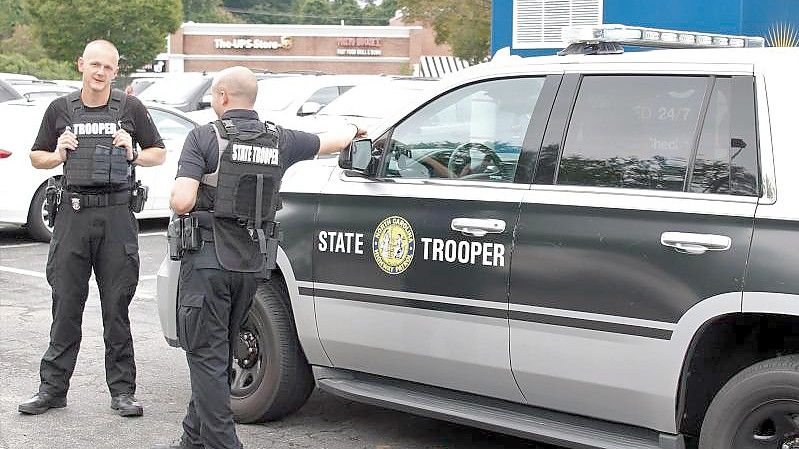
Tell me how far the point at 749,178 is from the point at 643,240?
447 millimetres

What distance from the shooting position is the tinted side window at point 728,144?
14.9ft

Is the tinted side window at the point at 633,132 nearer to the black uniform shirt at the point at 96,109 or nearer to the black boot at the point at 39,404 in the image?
the black uniform shirt at the point at 96,109

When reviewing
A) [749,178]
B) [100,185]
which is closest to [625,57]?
[749,178]

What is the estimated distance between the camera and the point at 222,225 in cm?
507

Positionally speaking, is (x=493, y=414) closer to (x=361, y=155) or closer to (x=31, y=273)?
(x=361, y=155)

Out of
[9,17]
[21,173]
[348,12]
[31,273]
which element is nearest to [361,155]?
[31,273]

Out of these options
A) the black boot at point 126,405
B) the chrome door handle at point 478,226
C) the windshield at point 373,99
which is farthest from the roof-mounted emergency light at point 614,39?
the windshield at point 373,99

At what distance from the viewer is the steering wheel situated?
5.30 metres

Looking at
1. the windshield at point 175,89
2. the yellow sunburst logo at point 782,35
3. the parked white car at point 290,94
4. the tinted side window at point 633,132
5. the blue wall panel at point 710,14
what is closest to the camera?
the tinted side window at point 633,132

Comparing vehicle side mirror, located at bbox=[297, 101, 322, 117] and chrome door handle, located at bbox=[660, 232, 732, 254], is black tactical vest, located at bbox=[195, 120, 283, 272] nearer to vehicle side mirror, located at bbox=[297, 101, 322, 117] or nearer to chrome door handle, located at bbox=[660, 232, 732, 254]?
chrome door handle, located at bbox=[660, 232, 732, 254]

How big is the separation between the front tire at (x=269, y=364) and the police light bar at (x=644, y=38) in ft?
6.06

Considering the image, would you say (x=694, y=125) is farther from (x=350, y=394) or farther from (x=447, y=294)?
(x=350, y=394)

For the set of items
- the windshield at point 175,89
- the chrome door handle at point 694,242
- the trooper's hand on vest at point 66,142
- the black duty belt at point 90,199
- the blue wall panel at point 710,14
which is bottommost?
the chrome door handle at point 694,242

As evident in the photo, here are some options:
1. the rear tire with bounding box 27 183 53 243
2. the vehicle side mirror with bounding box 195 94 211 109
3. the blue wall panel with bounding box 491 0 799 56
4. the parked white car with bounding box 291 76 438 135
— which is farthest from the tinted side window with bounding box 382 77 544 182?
the vehicle side mirror with bounding box 195 94 211 109
